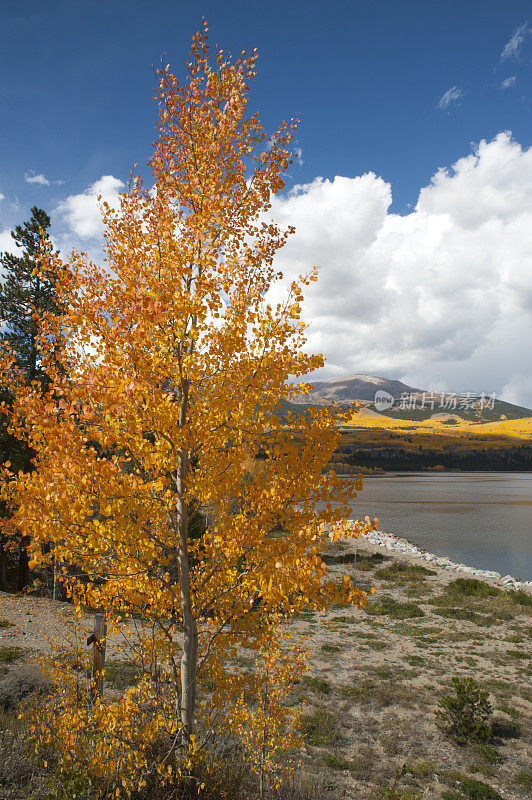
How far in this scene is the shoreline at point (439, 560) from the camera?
22.0m

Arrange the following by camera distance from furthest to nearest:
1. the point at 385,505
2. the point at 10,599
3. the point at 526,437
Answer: the point at 526,437 < the point at 385,505 < the point at 10,599

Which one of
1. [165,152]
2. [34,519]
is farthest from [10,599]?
[165,152]

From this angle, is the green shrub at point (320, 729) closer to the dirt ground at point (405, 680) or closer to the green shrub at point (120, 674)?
the dirt ground at point (405, 680)

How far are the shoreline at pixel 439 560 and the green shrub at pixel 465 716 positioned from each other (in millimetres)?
9079

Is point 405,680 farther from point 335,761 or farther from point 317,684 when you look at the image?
point 335,761

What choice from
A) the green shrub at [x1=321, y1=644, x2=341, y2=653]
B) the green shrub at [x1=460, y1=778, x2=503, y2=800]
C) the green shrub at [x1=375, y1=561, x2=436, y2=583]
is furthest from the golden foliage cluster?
the green shrub at [x1=375, y1=561, x2=436, y2=583]

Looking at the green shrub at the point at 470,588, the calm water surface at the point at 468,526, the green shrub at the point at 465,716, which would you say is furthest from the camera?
the calm water surface at the point at 468,526

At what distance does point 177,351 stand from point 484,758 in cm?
959

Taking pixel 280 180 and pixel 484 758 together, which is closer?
pixel 280 180

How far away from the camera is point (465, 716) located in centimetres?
851

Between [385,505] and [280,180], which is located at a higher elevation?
[280,180]

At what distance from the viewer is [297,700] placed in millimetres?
9625

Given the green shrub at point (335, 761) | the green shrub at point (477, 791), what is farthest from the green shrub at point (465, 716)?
the green shrub at point (335, 761)

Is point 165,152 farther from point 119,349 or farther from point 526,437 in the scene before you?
point 526,437
